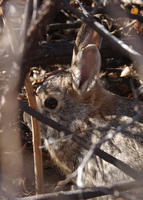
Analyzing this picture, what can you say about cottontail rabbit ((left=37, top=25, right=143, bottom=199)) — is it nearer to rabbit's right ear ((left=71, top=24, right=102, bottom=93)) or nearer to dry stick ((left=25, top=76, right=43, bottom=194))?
rabbit's right ear ((left=71, top=24, right=102, bottom=93))

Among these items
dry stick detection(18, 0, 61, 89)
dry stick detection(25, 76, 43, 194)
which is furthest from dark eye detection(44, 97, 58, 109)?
dry stick detection(18, 0, 61, 89)

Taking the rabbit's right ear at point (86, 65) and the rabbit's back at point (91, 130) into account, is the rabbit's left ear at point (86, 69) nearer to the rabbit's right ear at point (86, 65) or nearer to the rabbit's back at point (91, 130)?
the rabbit's right ear at point (86, 65)

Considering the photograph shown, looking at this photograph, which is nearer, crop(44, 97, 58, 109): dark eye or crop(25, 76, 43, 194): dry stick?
crop(25, 76, 43, 194): dry stick

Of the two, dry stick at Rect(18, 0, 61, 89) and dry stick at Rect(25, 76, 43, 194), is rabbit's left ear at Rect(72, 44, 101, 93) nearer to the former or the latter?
dry stick at Rect(25, 76, 43, 194)

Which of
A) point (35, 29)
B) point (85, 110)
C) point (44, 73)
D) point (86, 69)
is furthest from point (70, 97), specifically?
point (35, 29)

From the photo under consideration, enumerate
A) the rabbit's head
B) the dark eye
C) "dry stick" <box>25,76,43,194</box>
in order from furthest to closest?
the dark eye < the rabbit's head < "dry stick" <box>25,76,43,194</box>

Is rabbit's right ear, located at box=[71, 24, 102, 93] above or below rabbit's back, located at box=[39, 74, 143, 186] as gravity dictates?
above

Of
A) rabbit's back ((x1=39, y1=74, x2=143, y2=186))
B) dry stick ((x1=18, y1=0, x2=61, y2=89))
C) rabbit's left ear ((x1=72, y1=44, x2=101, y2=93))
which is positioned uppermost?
dry stick ((x1=18, y1=0, x2=61, y2=89))

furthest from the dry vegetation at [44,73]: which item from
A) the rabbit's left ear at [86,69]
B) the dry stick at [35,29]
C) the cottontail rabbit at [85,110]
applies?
the dry stick at [35,29]

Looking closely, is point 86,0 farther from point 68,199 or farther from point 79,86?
point 68,199

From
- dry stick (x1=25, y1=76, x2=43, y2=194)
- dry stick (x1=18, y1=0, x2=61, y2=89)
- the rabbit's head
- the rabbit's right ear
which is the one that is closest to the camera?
dry stick (x1=18, y1=0, x2=61, y2=89)
